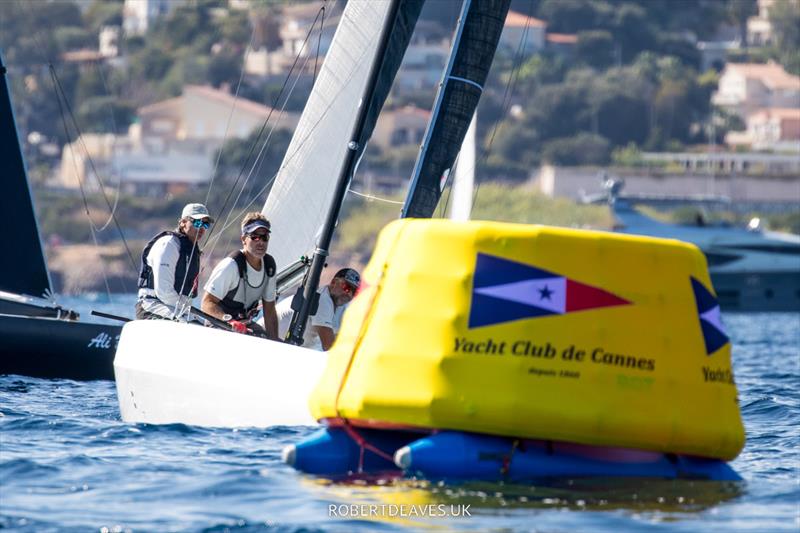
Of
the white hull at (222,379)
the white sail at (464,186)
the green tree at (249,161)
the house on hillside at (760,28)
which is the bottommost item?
the white hull at (222,379)

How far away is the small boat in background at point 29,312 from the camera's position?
44.4 ft

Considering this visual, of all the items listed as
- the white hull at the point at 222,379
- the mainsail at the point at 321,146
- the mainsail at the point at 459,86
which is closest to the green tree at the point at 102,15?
the mainsail at the point at 321,146

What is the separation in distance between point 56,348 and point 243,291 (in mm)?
3450

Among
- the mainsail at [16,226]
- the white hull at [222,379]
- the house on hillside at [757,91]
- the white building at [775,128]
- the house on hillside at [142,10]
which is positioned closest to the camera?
the white hull at [222,379]

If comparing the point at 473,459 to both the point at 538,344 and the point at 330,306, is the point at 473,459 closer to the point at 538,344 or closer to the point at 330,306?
the point at 538,344

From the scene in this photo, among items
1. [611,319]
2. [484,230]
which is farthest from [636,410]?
[484,230]

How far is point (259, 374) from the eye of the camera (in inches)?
361

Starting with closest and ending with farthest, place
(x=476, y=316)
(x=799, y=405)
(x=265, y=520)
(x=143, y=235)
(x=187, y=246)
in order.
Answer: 1. (x=265, y=520)
2. (x=476, y=316)
3. (x=187, y=246)
4. (x=799, y=405)
5. (x=143, y=235)

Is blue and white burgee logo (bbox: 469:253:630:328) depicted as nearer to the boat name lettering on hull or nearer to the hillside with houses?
the boat name lettering on hull

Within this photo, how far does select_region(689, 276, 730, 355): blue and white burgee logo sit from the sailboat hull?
22.5 ft

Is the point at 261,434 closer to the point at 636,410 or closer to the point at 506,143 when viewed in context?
the point at 636,410

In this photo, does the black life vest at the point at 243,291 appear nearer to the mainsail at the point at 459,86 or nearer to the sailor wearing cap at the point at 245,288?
the sailor wearing cap at the point at 245,288

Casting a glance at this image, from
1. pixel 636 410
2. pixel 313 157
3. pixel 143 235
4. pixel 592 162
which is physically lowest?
pixel 636 410

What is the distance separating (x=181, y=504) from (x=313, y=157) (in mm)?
6598
